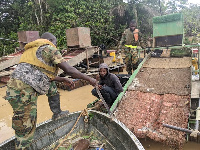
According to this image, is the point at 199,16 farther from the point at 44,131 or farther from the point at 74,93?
the point at 44,131

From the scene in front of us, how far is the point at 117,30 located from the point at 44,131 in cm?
1214

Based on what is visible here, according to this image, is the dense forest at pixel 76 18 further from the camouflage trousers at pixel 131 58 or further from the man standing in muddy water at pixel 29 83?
the man standing in muddy water at pixel 29 83

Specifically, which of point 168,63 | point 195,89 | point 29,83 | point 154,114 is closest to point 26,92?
point 29,83

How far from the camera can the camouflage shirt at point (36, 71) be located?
222 cm

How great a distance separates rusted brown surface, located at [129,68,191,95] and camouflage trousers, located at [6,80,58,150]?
2.48 m

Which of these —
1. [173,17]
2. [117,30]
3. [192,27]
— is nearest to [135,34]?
[173,17]

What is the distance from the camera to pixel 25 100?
7.36 ft

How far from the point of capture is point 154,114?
3.18 m

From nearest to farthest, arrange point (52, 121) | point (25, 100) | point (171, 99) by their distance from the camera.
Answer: point (25, 100) → point (52, 121) → point (171, 99)

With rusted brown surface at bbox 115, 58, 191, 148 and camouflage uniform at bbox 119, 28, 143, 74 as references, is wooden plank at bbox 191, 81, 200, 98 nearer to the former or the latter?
rusted brown surface at bbox 115, 58, 191, 148

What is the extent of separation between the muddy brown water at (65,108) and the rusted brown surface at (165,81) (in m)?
1.22

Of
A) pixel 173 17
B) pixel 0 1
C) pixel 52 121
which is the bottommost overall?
pixel 52 121

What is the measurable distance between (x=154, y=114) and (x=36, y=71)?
2.25m

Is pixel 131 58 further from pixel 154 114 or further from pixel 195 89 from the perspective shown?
pixel 154 114
